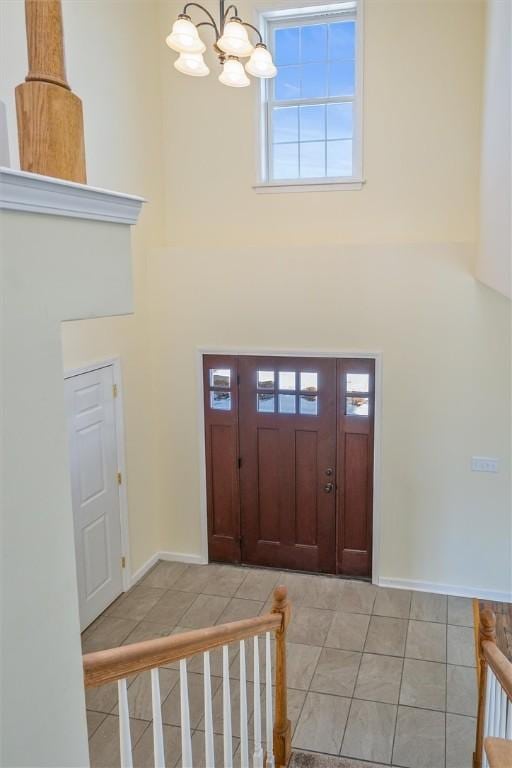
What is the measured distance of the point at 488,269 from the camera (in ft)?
14.4

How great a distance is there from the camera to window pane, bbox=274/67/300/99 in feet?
18.9

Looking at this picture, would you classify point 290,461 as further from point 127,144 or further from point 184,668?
point 184,668

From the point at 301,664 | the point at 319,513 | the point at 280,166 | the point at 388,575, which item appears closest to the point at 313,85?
the point at 280,166

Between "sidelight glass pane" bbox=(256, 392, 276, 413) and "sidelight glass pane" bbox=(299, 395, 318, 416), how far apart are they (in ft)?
0.89

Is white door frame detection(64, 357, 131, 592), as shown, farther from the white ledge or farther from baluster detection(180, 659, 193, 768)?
the white ledge

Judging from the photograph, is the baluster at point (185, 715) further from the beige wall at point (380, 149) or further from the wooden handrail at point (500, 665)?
the beige wall at point (380, 149)

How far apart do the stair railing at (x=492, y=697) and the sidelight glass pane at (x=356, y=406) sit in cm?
278

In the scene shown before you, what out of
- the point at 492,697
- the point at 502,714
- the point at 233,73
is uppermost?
the point at 233,73

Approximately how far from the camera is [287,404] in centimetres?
580

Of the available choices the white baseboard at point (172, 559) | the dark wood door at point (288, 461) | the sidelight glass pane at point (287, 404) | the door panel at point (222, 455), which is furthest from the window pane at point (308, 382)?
the white baseboard at point (172, 559)

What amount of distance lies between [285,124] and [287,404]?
2.66 metres

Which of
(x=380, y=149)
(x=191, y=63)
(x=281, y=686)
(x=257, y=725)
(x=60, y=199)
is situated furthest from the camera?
(x=380, y=149)

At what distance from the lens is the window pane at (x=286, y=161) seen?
5867 mm

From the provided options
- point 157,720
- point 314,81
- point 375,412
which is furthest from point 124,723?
point 314,81
